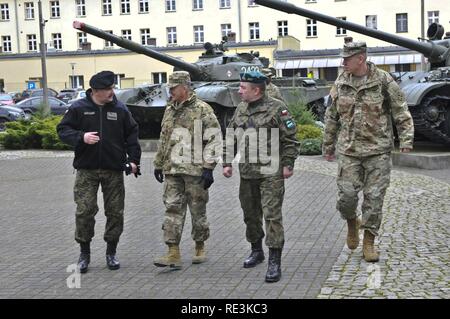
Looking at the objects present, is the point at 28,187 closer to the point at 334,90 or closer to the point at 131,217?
the point at 131,217

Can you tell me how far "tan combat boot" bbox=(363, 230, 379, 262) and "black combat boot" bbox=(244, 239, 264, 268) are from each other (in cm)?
95

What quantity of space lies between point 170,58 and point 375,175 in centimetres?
1444

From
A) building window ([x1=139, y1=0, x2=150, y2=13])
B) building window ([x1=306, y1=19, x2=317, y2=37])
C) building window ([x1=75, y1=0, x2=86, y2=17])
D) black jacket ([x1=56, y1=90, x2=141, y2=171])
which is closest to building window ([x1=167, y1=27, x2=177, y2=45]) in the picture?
building window ([x1=139, y1=0, x2=150, y2=13])

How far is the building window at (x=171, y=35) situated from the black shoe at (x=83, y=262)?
59.0 meters

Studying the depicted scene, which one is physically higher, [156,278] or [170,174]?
[170,174]

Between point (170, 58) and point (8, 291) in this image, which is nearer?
point (8, 291)

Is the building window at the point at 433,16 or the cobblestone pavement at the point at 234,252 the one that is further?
the building window at the point at 433,16

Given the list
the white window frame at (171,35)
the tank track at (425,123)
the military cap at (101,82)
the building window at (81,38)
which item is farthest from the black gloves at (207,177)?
the building window at (81,38)

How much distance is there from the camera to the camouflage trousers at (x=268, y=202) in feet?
→ 22.4

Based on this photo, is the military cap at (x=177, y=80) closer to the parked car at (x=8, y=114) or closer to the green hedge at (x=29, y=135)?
the green hedge at (x=29, y=135)

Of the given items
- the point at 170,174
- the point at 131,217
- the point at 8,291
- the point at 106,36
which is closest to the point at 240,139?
the point at 170,174

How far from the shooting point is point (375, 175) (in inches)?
287

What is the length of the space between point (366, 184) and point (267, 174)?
1048 mm

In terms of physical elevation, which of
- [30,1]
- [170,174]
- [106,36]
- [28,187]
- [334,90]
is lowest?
[28,187]
